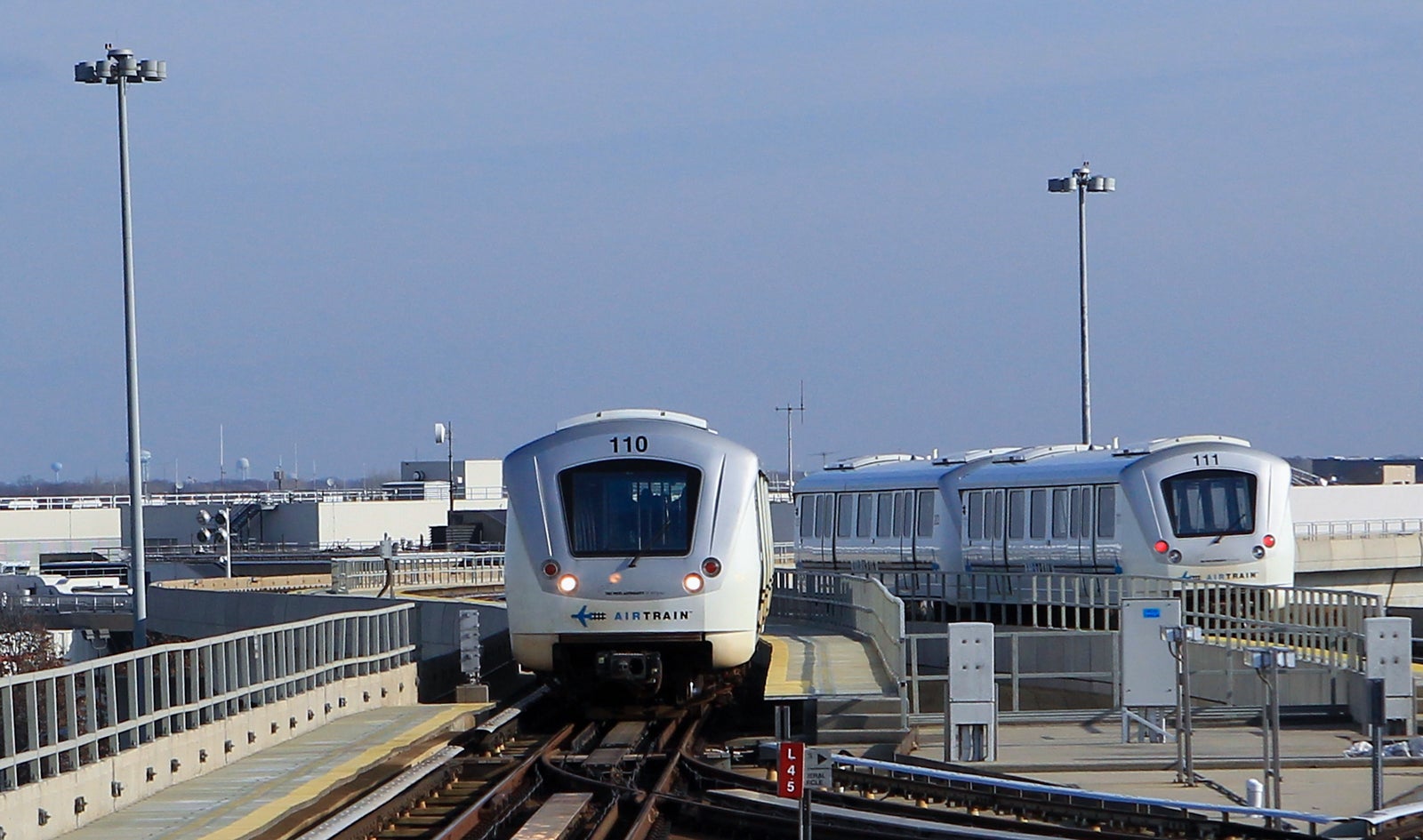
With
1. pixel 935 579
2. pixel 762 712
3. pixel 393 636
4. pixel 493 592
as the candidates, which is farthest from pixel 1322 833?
pixel 493 592

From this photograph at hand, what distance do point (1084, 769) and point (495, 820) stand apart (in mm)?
5591

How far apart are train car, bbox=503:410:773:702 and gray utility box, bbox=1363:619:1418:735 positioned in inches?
233

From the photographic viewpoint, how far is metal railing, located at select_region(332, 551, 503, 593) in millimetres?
51344

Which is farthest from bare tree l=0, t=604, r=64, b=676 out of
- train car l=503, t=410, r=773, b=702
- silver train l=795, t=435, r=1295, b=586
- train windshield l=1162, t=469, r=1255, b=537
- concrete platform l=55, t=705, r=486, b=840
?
train car l=503, t=410, r=773, b=702

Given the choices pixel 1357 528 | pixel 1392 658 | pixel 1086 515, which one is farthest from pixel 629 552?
pixel 1357 528

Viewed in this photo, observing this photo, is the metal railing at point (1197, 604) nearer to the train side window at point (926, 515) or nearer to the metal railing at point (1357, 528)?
the train side window at point (926, 515)

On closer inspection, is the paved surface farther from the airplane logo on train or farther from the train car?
the airplane logo on train

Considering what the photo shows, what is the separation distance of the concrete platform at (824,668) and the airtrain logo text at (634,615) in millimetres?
1176

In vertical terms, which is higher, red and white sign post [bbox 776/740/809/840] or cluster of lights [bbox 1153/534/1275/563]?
red and white sign post [bbox 776/740/809/840]

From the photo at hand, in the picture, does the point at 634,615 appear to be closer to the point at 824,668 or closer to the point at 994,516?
the point at 824,668

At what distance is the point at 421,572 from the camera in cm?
5738

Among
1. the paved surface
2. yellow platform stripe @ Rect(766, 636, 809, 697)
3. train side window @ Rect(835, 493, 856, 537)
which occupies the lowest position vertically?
the paved surface

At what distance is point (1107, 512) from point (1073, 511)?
1.53 m

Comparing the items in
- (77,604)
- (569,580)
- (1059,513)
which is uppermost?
(569,580)
